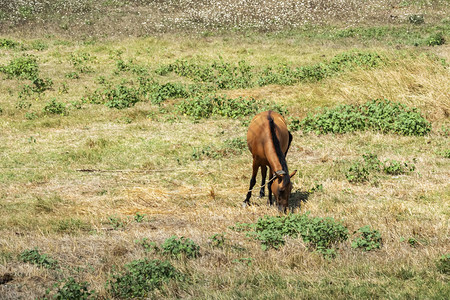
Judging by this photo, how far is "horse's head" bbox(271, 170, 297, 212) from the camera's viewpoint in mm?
7680

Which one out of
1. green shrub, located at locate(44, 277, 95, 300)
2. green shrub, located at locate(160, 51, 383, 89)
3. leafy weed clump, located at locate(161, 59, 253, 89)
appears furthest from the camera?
leafy weed clump, located at locate(161, 59, 253, 89)

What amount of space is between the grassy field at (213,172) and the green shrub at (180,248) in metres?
0.03

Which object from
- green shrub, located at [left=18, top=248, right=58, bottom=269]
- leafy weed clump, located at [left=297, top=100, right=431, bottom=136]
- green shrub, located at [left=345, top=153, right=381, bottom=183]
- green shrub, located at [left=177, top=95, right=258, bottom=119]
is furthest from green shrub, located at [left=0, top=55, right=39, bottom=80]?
green shrub, located at [left=18, top=248, right=58, bottom=269]

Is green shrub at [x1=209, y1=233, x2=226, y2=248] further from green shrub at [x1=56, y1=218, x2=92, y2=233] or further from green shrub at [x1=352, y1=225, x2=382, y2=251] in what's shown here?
green shrub at [x1=56, y1=218, x2=92, y2=233]

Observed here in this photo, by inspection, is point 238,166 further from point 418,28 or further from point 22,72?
point 418,28

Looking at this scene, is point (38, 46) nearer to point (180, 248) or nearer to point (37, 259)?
point (37, 259)

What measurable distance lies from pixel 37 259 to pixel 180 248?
1758 mm

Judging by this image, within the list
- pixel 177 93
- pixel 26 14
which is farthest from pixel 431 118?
pixel 26 14

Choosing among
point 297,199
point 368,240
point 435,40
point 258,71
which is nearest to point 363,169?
point 297,199

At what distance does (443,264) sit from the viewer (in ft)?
18.9

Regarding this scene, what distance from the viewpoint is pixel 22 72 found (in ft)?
67.1

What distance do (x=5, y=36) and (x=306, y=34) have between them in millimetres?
18013

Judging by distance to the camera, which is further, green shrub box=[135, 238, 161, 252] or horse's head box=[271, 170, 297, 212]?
horse's head box=[271, 170, 297, 212]

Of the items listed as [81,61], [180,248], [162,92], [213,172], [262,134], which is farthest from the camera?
[81,61]
